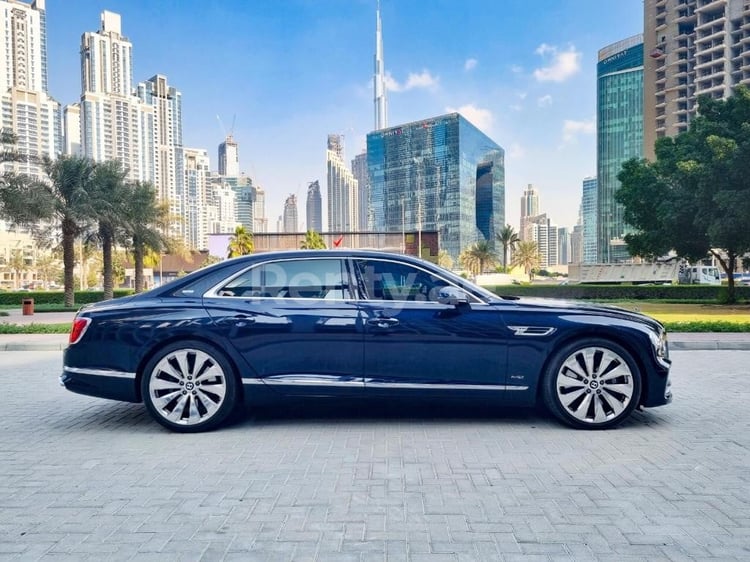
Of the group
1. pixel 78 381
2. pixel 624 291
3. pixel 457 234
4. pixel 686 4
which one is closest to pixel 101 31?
pixel 457 234

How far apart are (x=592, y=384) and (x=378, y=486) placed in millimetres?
2402

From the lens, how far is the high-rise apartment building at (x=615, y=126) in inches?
4931

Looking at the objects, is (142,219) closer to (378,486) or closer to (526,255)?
(378,486)

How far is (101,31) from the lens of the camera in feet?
471

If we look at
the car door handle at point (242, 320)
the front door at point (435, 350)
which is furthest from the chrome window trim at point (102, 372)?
the front door at point (435, 350)

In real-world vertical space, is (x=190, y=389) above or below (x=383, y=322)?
below

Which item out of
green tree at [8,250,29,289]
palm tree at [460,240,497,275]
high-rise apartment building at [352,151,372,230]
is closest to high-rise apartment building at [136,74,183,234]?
green tree at [8,250,29,289]

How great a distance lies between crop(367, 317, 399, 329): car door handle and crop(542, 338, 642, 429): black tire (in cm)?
146

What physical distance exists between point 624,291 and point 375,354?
3358 cm

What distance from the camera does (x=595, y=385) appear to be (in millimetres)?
5168

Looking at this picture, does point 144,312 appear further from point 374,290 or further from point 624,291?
point 624,291

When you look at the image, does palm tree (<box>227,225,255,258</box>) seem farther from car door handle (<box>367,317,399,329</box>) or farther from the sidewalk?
car door handle (<box>367,317,399,329</box>)

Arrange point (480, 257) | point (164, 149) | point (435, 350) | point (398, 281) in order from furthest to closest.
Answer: point (164, 149) < point (480, 257) < point (398, 281) < point (435, 350)

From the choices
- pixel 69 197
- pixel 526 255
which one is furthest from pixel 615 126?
pixel 69 197
